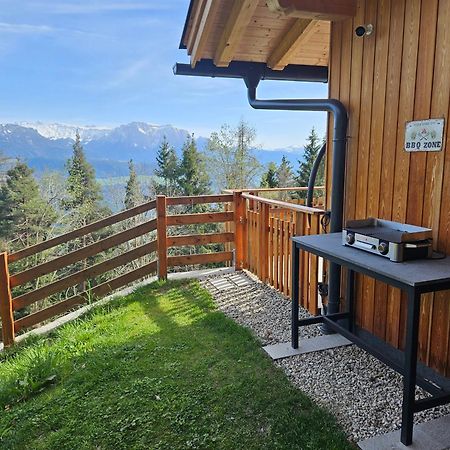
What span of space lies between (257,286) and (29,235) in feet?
51.9

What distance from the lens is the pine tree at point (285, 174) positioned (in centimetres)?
2119

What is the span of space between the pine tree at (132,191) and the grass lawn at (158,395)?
18.0 meters

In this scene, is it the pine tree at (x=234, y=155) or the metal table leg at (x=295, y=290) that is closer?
the metal table leg at (x=295, y=290)

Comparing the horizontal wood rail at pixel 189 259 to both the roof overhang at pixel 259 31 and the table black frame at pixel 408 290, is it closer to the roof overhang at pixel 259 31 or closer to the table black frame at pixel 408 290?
the roof overhang at pixel 259 31

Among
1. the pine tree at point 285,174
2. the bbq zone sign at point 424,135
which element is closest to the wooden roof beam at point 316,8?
the bbq zone sign at point 424,135

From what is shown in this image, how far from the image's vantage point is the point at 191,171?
78.6 ft

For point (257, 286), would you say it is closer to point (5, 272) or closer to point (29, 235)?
point (5, 272)

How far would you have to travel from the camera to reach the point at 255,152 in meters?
18.6

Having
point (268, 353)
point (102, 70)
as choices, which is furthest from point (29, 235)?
point (102, 70)

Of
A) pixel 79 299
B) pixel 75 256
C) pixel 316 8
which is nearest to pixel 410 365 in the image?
pixel 316 8

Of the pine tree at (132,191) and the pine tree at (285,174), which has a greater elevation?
the pine tree at (285,174)

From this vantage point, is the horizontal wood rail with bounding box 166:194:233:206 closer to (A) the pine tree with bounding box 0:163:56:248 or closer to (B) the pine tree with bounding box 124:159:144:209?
(A) the pine tree with bounding box 0:163:56:248

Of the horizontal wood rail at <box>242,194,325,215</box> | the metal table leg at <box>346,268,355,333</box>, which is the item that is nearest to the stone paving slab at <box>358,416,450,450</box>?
the metal table leg at <box>346,268,355,333</box>

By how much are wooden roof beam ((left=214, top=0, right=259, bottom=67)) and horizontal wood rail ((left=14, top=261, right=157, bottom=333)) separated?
270 cm
